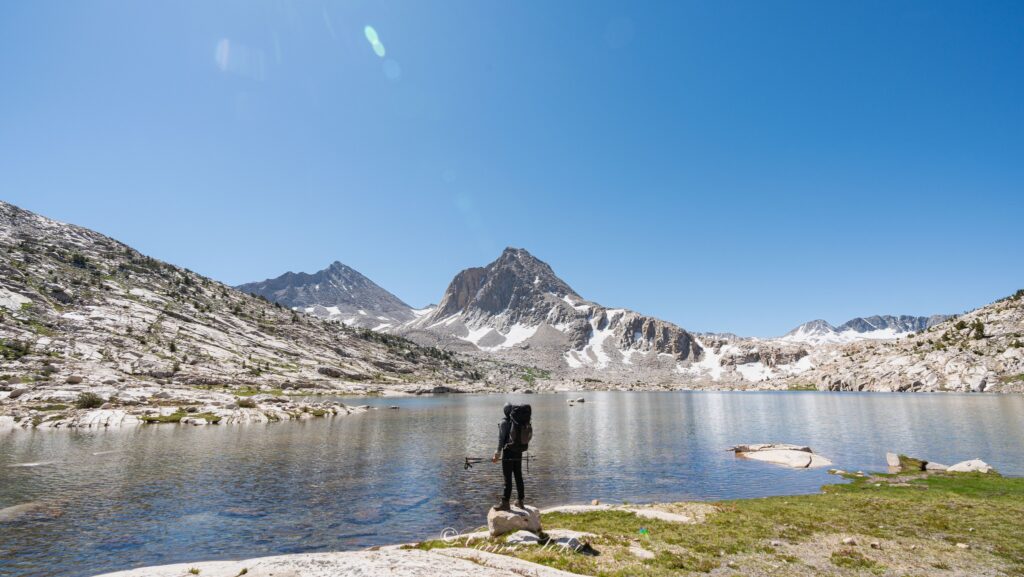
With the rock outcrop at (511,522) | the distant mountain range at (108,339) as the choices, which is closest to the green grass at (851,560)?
the rock outcrop at (511,522)

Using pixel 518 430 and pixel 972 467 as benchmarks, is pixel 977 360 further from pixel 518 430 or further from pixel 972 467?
pixel 518 430

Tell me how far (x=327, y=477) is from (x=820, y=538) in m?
34.5

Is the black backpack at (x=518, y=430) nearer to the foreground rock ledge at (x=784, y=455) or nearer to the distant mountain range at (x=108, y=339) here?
the foreground rock ledge at (x=784, y=455)

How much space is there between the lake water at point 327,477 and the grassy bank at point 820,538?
6.94 meters

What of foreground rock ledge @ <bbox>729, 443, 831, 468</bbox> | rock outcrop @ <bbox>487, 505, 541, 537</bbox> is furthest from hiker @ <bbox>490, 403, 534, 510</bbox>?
foreground rock ledge @ <bbox>729, 443, 831, 468</bbox>

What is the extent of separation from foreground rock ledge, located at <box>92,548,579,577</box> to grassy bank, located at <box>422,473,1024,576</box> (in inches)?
63.9

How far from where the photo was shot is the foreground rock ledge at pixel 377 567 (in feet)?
41.2

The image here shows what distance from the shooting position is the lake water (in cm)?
2262

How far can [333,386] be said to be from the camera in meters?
177

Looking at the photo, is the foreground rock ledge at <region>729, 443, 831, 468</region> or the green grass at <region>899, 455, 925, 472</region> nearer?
the green grass at <region>899, 455, 925, 472</region>

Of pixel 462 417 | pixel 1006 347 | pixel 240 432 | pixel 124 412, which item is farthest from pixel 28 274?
pixel 1006 347

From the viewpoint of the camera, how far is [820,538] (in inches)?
749

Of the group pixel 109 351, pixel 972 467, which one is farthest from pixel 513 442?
pixel 109 351

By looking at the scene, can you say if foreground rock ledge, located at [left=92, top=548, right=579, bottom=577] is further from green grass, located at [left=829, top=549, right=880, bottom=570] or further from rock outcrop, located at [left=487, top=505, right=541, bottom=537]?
green grass, located at [left=829, top=549, right=880, bottom=570]
